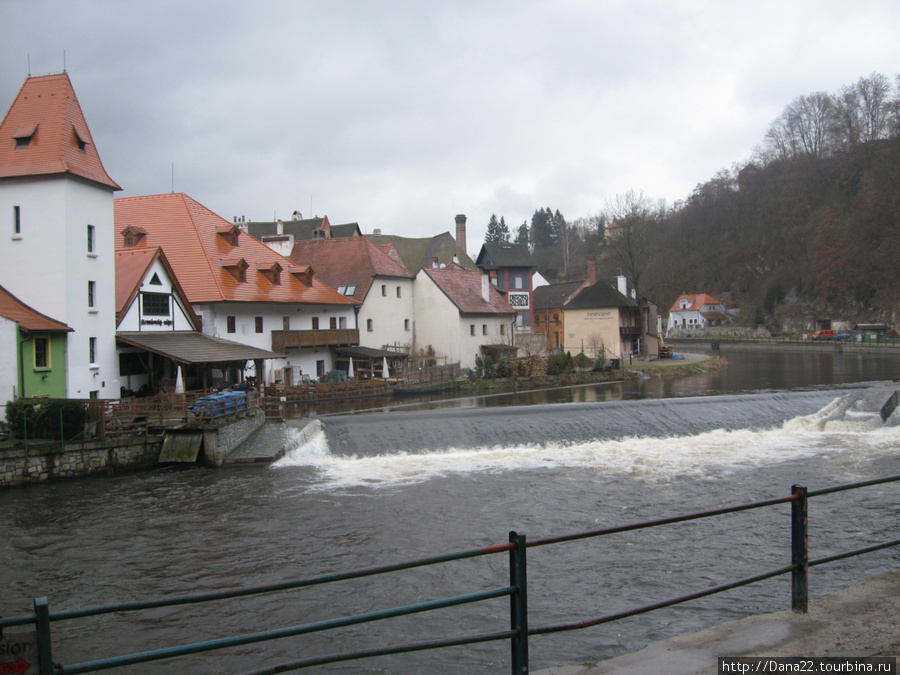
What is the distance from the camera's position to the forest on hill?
75.8 metres

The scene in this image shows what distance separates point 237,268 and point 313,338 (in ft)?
18.0

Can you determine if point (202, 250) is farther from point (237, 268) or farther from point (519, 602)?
point (519, 602)

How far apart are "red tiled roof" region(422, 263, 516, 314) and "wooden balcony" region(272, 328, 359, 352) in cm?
767

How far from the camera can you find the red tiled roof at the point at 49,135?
2456cm

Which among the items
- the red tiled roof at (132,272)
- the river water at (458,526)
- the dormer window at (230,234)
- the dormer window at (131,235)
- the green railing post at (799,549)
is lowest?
the river water at (458,526)

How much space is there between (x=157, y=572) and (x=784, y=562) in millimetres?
10216

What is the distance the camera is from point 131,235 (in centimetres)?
3488

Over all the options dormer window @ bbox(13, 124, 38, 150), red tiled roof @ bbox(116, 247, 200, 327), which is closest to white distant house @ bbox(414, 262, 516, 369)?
red tiled roof @ bbox(116, 247, 200, 327)

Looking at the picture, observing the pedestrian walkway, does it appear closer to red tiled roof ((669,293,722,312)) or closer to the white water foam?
the white water foam

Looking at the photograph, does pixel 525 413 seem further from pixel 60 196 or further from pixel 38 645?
pixel 38 645

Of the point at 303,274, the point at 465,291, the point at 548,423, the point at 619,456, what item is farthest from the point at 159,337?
the point at 465,291

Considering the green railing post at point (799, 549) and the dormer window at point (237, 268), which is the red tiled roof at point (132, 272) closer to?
the dormer window at point (237, 268)

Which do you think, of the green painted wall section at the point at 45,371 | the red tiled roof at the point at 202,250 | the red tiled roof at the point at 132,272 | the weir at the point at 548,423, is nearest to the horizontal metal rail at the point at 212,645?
the weir at the point at 548,423

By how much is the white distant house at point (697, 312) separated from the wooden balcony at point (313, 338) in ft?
246
